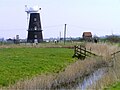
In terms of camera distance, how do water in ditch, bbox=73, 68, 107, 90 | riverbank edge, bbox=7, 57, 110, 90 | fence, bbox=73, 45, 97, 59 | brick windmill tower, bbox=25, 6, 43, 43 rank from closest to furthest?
riverbank edge, bbox=7, 57, 110, 90
water in ditch, bbox=73, 68, 107, 90
fence, bbox=73, 45, 97, 59
brick windmill tower, bbox=25, 6, 43, 43

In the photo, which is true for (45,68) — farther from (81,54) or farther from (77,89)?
(81,54)

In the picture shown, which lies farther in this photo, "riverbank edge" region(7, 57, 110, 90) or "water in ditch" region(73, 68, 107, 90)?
"water in ditch" region(73, 68, 107, 90)

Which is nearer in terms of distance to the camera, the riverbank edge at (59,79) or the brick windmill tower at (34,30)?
the riverbank edge at (59,79)

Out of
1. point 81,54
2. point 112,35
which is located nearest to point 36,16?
point 112,35

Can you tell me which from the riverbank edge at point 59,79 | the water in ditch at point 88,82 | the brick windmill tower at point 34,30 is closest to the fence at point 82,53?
the riverbank edge at point 59,79

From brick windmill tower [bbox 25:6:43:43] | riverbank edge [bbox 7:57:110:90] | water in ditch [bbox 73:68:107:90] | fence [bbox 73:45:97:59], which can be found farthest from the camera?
brick windmill tower [bbox 25:6:43:43]

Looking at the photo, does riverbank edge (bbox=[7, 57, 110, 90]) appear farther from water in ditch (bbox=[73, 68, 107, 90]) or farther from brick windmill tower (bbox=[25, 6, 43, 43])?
brick windmill tower (bbox=[25, 6, 43, 43])

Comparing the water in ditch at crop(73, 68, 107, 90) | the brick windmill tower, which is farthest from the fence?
the brick windmill tower

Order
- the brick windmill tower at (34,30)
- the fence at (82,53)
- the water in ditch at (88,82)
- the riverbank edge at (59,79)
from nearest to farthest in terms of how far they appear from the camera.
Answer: the riverbank edge at (59,79)
the water in ditch at (88,82)
the fence at (82,53)
the brick windmill tower at (34,30)

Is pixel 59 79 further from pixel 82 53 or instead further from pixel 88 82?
pixel 82 53

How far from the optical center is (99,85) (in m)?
17.6

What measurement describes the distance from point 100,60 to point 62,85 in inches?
522

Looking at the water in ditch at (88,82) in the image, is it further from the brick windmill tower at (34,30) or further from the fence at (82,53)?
the brick windmill tower at (34,30)

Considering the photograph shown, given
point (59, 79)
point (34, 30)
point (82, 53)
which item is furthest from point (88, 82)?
point (34, 30)
